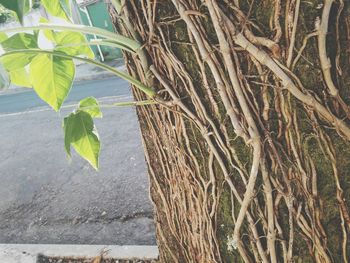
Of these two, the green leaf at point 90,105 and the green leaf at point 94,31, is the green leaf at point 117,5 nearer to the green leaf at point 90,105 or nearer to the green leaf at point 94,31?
the green leaf at point 94,31

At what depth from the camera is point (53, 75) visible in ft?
2.95

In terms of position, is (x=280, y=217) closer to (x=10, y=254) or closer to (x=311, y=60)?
(x=311, y=60)

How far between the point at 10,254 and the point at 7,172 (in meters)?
2.36

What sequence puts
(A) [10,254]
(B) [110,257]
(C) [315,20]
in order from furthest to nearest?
1. (A) [10,254]
2. (B) [110,257]
3. (C) [315,20]

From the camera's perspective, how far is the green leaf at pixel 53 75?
901mm

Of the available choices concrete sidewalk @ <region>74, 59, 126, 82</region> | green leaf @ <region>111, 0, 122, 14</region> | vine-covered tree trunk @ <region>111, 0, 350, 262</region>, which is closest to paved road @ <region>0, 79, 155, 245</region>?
vine-covered tree trunk @ <region>111, 0, 350, 262</region>

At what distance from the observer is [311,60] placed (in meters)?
0.67

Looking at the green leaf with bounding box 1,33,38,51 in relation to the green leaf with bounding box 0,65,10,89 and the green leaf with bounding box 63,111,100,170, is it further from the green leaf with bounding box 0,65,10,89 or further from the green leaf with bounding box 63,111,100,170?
the green leaf with bounding box 0,65,10,89

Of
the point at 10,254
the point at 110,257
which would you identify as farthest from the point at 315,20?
the point at 10,254

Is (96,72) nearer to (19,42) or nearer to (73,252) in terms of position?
(73,252)

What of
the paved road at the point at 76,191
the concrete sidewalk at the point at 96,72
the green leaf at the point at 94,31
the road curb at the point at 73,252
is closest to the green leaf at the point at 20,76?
the green leaf at the point at 94,31

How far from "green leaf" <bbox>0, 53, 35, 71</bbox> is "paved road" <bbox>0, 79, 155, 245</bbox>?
5.77 ft

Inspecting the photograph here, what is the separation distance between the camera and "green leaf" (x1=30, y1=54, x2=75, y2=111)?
90cm

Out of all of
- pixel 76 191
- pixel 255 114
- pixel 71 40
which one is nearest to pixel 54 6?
pixel 71 40
